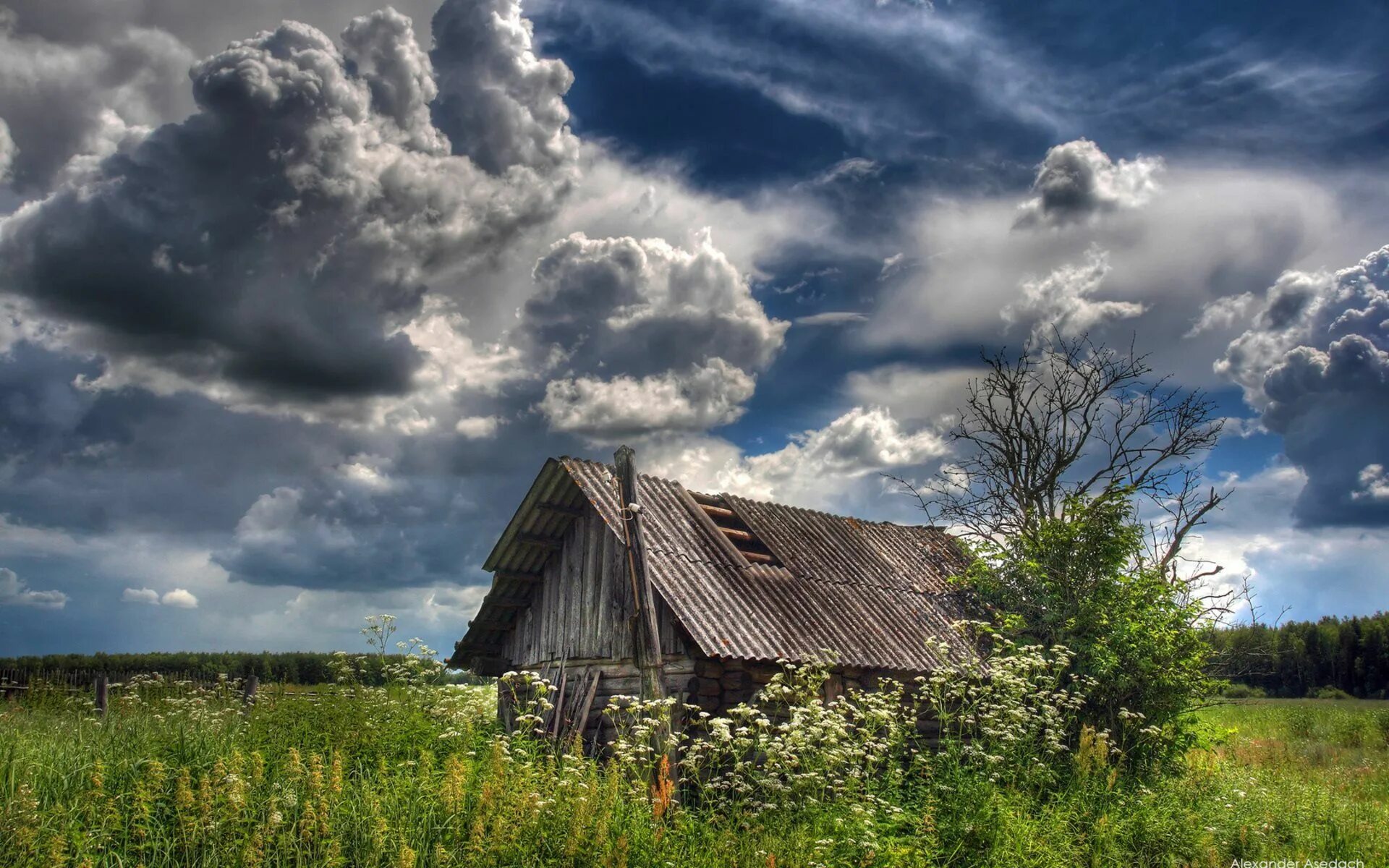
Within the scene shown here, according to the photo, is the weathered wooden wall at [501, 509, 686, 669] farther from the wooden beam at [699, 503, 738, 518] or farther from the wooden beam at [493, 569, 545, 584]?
the wooden beam at [699, 503, 738, 518]

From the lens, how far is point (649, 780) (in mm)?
11594

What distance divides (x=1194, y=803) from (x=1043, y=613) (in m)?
4.21

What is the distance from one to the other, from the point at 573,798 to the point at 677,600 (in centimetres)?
570

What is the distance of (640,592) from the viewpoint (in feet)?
45.9

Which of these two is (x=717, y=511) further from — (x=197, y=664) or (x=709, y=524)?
(x=197, y=664)

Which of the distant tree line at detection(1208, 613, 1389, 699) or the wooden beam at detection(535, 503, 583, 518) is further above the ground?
the wooden beam at detection(535, 503, 583, 518)

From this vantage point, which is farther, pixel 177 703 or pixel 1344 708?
pixel 1344 708

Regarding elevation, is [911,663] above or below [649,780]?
above

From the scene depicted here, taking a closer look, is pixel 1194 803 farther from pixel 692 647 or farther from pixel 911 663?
pixel 692 647

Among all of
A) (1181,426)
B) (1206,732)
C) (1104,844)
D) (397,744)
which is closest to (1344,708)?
(1181,426)

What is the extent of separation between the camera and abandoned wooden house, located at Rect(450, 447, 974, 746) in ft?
46.0

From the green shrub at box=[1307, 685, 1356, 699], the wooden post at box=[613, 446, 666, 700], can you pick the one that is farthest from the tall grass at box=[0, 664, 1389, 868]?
the green shrub at box=[1307, 685, 1356, 699]

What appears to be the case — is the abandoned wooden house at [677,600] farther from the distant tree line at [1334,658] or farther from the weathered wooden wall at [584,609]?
the distant tree line at [1334,658]

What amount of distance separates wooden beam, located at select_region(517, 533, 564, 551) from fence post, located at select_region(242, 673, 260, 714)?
4.89 metres
